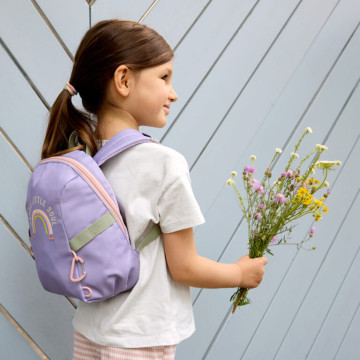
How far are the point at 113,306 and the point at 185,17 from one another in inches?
34.4

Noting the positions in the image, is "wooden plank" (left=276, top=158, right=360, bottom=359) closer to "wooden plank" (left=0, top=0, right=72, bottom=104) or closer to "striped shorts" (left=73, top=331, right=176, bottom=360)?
"striped shorts" (left=73, top=331, right=176, bottom=360)

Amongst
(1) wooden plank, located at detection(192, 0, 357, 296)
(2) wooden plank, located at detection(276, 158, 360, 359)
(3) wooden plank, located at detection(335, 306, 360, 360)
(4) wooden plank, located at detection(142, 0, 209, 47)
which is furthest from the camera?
(3) wooden plank, located at detection(335, 306, 360, 360)

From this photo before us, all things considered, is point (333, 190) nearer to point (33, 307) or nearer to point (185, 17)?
point (185, 17)

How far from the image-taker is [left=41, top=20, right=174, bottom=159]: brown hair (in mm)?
1015

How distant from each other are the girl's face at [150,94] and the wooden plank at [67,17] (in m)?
0.39

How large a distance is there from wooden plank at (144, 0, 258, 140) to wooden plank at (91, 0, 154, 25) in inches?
3.1

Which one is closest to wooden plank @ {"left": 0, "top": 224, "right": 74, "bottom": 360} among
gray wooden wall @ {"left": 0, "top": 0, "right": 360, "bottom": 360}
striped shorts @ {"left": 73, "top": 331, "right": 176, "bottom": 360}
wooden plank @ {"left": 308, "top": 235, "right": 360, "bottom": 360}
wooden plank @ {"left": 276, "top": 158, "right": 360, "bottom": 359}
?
gray wooden wall @ {"left": 0, "top": 0, "right": 360, "bottom": 360}

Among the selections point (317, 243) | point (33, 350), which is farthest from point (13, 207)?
point (317, 243)

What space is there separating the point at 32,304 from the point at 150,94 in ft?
2.11

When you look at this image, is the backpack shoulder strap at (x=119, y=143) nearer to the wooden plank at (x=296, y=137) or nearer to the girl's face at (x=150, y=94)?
the girl's face at (x=150, y=94)

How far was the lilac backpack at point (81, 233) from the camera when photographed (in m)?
0.92

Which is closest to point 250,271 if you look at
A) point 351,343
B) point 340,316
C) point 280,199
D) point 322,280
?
point 280,199

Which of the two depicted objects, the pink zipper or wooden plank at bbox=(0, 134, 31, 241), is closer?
the pink zipper

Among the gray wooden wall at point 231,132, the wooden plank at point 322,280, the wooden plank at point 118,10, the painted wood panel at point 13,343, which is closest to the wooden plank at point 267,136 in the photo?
the gray wooden wall at point 231,132
